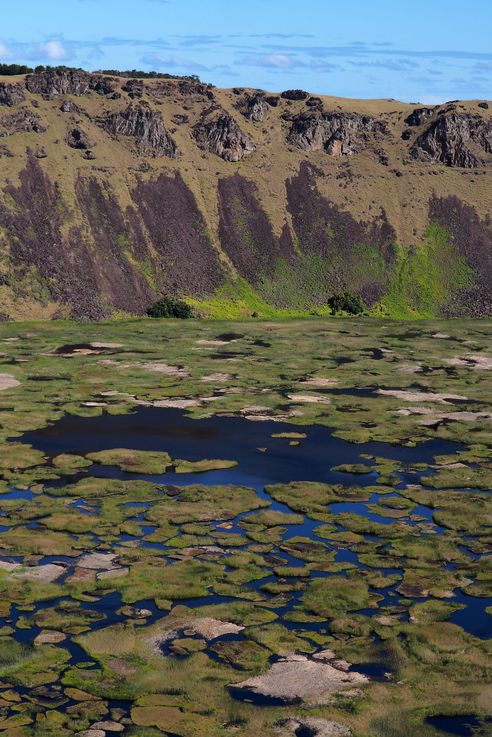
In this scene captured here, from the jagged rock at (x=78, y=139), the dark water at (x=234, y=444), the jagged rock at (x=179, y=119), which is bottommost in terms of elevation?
the dark water at (x=234, y=444)

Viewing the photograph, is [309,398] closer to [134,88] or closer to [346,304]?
[346,304]

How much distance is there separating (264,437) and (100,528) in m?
22.6

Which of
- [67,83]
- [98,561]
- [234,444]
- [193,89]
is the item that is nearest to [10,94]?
[67,83]

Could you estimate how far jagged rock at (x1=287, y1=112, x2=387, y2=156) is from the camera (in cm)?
19150

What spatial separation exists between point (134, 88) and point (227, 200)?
3232 centimetres

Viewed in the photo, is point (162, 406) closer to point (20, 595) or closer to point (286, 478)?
point (286, 478)

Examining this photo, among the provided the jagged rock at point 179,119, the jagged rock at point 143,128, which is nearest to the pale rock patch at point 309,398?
the jagged rock at point 143,128

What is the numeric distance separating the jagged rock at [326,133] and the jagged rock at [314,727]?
170127mm

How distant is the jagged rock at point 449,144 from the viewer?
192 meters

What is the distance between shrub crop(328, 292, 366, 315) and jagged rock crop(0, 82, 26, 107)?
67379 mm

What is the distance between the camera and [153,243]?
161375 millimetres

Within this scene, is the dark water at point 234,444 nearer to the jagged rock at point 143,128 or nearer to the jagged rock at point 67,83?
the jagged rock at point 143,128

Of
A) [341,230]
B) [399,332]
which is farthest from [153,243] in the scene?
[399,332]

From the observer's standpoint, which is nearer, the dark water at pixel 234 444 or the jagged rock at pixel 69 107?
the dark water at pixel 234 444
